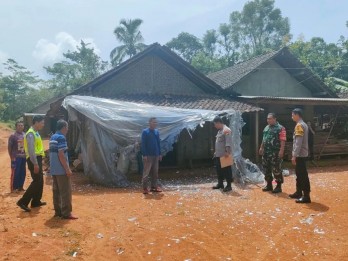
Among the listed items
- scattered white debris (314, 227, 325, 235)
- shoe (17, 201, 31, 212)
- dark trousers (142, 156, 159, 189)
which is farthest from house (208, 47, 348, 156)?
shoe (17, 201, 31, 212)

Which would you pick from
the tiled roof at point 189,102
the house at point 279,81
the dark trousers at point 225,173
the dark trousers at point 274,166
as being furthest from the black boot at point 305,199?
the house at point 279,81

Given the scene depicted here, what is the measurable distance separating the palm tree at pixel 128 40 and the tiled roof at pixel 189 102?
82.4 feet

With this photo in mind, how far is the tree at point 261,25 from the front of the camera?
3859 cm

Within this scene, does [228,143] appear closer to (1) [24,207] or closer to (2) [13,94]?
(1) [24,207]

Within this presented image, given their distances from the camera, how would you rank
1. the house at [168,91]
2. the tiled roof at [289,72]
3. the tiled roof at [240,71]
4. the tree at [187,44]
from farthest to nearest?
the tree at [187,44]
the tiled roof at [289,72]
the tiled roof at [240,71]
the house at [168,91]

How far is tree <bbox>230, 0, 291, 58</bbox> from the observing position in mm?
38594

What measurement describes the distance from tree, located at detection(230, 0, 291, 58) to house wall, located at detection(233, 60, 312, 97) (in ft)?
72.3

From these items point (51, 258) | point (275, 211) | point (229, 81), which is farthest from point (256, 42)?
point (51, 258)

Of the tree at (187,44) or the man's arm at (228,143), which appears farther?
the tree at (187,44)

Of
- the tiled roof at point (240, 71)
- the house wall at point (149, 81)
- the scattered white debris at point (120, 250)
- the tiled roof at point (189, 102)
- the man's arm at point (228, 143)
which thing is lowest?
the scattered white debris at point (120, 250)

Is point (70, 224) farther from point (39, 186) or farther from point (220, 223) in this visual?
point (220, 223)

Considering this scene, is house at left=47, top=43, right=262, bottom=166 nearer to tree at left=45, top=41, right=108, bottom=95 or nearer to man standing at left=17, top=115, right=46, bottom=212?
man standing at left=17, top=115, right=46, bottom=212

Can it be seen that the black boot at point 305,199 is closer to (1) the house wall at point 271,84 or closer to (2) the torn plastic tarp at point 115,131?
(2) the torn plastic tarp at point 115,131

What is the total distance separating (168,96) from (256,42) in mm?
32305
